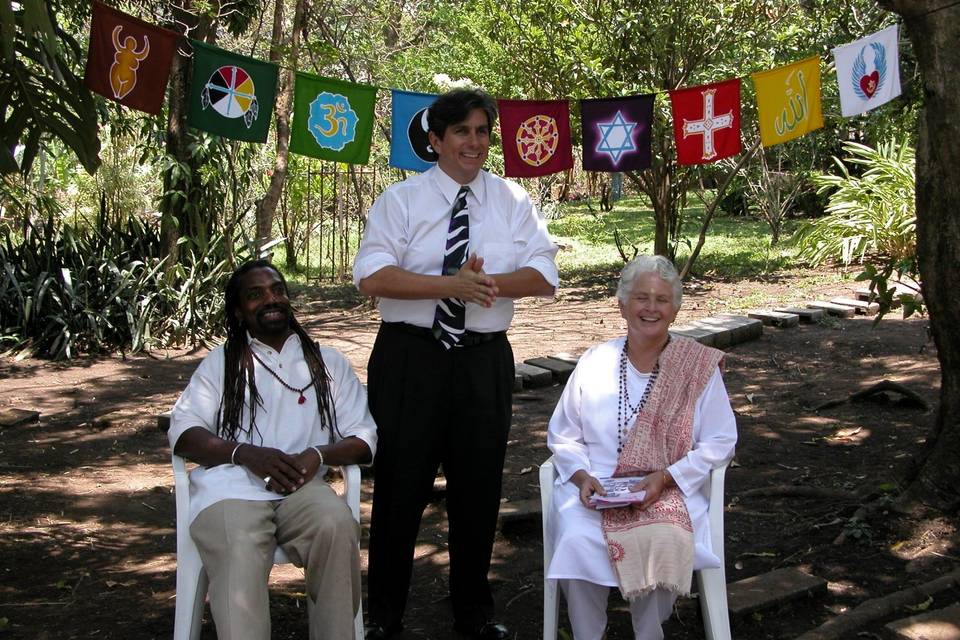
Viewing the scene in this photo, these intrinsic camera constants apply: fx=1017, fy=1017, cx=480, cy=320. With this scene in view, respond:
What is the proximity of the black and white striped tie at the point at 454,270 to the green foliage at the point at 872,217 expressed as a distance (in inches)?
339

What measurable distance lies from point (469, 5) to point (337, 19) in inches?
80.0

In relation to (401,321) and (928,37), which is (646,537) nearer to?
(401,321)

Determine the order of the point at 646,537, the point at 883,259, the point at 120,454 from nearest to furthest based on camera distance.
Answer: the point at 646,537
the point at 120,454
the point at 883,259

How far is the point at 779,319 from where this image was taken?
8508mm

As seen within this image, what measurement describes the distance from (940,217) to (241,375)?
2621 millimetres

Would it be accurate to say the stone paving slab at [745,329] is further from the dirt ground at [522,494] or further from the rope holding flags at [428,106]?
the rope holding flags at [428,106]

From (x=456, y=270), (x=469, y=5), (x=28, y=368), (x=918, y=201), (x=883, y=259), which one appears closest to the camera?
(x=456, y=270)

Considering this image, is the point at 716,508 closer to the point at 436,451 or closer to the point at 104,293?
the point at 436,451

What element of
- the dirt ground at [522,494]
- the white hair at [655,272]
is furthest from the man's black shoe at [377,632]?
the white hair at [655,272]

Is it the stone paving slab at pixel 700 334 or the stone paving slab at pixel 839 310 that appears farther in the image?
the stone paving slab at pixel 839 310

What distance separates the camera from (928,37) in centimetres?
371

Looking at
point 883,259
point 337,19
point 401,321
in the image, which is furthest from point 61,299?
point 883,259

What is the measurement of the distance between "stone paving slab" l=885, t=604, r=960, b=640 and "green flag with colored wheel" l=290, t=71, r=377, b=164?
4768mm

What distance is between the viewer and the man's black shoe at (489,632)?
3.47 meters
